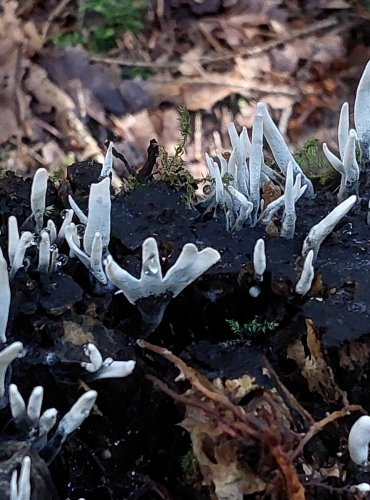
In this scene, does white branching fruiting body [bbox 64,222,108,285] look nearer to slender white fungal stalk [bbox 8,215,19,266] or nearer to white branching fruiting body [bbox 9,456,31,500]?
slender white fungal stalk [bbox 8,215,19,266]

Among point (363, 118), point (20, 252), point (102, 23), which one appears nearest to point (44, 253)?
point (20, 252)

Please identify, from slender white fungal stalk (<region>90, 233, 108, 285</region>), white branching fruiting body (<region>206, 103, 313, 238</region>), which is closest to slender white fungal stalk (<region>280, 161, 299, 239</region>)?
white branching fruiting body (<region>206, 103, 313, 238</region>)

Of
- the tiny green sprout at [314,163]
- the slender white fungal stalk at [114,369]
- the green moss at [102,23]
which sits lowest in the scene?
the green moss at [102,23]

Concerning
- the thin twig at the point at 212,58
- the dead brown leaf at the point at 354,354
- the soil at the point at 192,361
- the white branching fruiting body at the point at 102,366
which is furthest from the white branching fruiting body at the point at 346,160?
the thin twig at the point at 212,58

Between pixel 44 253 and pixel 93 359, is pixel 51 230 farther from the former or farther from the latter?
pixel 93 359

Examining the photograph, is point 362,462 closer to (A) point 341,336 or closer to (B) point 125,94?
(A) point 341,336

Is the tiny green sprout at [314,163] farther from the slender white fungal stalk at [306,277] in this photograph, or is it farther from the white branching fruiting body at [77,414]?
the white branching fruiting body at [77,414]
